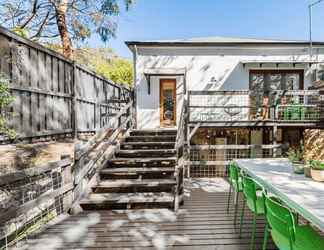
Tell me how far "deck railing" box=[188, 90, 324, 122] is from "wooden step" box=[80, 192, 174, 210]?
3.87 m

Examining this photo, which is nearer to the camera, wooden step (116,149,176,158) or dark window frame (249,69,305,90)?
wooden step (116,149,176,158)

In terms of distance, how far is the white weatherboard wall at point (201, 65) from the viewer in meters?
10.2

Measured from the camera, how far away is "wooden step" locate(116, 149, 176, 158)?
6234 millimetres

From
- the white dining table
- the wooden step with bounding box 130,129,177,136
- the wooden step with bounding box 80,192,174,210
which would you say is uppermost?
the wooden step with bounding box 130,129,177,136

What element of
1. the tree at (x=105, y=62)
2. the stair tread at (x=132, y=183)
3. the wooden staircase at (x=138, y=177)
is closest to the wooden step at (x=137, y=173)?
the wooden staircase at (x=138, y=177)

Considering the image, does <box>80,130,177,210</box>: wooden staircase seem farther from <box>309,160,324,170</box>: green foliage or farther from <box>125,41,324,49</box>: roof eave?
<box>125,41,324,49</box>: roof eave

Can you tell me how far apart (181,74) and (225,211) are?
6610mm

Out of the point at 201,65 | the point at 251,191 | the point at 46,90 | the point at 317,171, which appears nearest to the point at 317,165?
the point at 317,171

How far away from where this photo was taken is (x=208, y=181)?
6699 mm

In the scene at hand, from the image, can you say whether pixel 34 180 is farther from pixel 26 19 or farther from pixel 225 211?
pixel 26 19

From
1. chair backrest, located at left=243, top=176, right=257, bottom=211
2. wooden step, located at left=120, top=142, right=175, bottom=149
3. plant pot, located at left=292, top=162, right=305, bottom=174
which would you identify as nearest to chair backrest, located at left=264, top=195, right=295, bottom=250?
chair backrest, located at left=243, top=176, right=257, bottom=211

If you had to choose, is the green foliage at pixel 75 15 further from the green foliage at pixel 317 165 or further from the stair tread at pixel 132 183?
the green foliage at pixel 317 165

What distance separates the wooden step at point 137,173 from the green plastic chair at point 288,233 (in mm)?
3293

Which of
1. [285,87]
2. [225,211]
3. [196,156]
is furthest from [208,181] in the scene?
[285,87]
